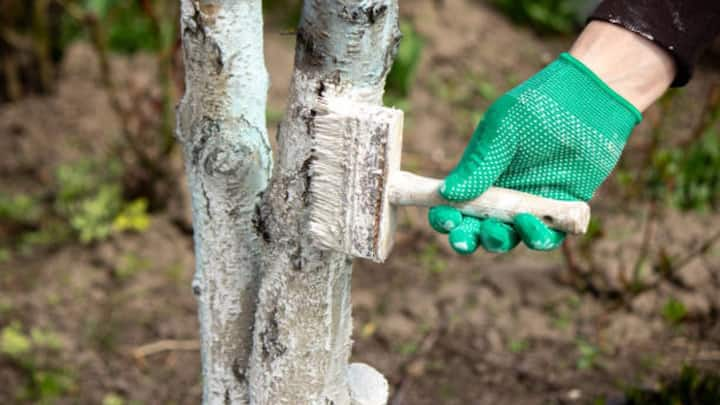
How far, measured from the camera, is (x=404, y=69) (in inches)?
141

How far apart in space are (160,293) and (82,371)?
408 mm

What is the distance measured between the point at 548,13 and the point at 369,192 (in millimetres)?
3620

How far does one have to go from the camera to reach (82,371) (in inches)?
92.5

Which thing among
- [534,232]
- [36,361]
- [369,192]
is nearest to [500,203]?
[534,232]

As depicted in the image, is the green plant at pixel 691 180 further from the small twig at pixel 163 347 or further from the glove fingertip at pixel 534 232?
the glove fingertip at pixel 534 232

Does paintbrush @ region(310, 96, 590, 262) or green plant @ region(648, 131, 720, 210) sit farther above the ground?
paintbrush @ region(310, 96, 590, 262)

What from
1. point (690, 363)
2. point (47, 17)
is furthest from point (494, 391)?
point (47, 17)

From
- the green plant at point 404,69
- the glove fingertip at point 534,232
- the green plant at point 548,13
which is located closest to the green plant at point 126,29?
the green plant at point 404,69

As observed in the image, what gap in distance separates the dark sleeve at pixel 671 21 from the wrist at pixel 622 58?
0.01 meters

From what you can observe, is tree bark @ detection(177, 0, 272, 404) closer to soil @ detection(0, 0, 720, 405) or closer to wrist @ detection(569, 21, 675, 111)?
wrist @ detection(569, 21, 675, 111)

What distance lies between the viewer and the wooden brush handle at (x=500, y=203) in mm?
1091

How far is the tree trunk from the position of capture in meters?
1.08

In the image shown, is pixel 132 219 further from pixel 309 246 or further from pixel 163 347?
pixel 309 246

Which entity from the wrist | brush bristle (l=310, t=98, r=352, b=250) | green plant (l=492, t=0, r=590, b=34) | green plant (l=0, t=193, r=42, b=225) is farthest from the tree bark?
green plant (l=492, t=0, r=590, b=34)
